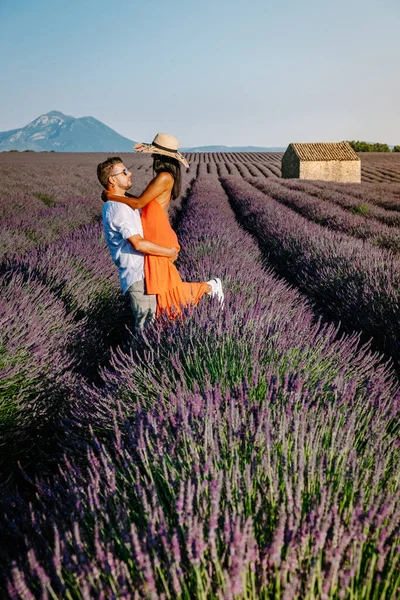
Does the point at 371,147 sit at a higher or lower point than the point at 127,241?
higher

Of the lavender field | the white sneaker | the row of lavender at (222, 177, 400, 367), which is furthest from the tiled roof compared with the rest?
the white sneaker

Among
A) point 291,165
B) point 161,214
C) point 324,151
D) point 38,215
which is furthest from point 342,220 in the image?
point 291,165

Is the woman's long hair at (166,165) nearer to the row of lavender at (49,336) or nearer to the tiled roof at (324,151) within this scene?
the row of lavender at (49,336)

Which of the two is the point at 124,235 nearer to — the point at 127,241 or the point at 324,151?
the point at 127,241

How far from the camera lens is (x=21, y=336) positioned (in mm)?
2818

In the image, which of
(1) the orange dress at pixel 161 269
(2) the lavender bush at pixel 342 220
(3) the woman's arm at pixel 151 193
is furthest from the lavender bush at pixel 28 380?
(2) the lavender bush at pixel 342 220

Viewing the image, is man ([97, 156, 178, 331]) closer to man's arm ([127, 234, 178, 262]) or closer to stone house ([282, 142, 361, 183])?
man's arm ([127, 234, 178, 262])

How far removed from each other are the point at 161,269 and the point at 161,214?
319 millimetres

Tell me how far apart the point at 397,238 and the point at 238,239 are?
2.14 m

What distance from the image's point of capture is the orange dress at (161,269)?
2.85m

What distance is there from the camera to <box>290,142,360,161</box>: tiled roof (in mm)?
32875

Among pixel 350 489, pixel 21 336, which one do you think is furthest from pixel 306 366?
pixel 21 336

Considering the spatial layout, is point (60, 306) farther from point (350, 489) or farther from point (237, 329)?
point (350, 489)

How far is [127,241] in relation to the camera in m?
2.83
